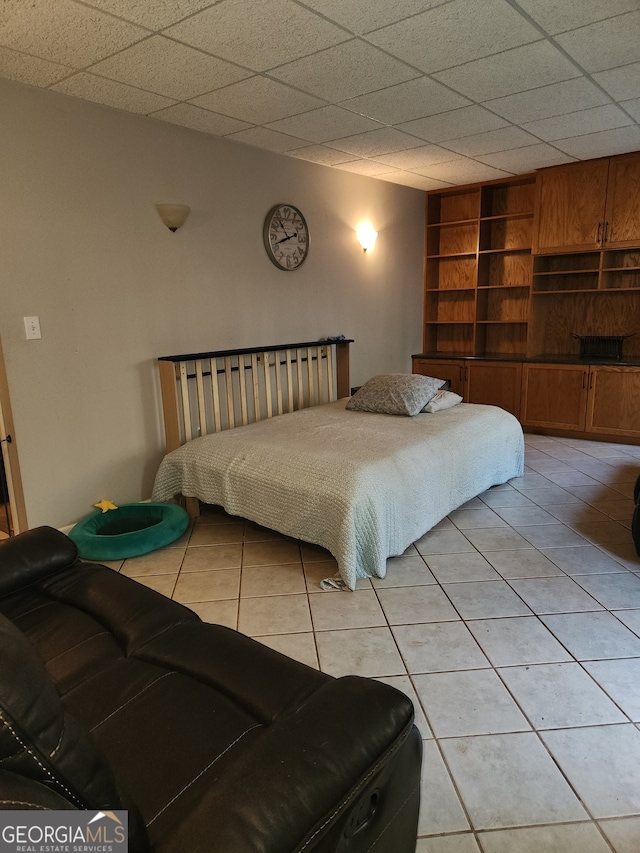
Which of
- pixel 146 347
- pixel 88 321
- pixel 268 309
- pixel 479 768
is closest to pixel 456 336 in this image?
pixel 268 309

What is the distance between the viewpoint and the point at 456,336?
6.07 meters

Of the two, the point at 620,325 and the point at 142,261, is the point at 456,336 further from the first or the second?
the point at 142,261

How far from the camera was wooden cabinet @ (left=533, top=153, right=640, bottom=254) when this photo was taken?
4551 mm

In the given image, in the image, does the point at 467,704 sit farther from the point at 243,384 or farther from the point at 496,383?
the point at 496,383

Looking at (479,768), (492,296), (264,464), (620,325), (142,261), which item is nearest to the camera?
(479,768)

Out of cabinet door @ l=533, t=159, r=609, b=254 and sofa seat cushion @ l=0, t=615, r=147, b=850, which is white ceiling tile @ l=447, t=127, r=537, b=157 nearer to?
cabinet door @ l=533, t=159, r=609, b=254

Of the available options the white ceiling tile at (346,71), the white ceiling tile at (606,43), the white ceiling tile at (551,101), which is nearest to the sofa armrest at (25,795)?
the white ceiling tile at (346,71)

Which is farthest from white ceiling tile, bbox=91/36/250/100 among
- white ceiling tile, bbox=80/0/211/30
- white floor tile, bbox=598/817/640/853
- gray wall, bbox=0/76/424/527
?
white floor tile, bbox=598/817/640/853

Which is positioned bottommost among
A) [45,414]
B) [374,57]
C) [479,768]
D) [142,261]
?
[479,768]

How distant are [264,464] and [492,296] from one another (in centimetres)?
396

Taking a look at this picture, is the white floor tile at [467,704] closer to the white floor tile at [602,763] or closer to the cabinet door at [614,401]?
the white floor tile at [602,763]

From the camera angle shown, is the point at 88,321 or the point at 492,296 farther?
the point at 492,296

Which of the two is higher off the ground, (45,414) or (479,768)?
(45,414)

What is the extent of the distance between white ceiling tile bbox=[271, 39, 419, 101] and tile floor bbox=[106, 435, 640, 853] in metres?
2.41
